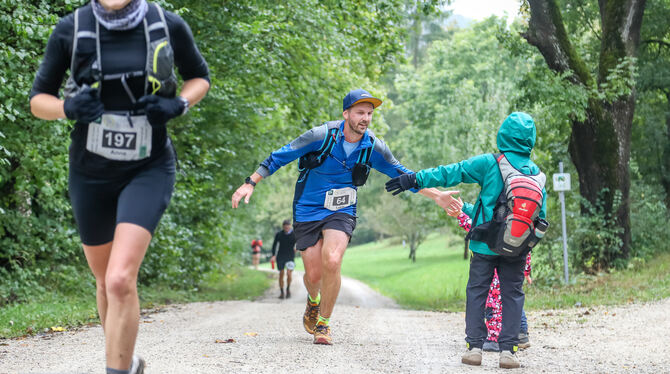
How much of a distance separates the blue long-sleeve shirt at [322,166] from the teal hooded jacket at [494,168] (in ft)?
3.64

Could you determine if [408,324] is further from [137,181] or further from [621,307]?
[137,181]

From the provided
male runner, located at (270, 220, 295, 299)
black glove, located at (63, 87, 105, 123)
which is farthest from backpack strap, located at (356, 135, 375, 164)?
male runner, located at (270, 220, 295, 299)

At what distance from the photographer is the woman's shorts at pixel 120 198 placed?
3.53m

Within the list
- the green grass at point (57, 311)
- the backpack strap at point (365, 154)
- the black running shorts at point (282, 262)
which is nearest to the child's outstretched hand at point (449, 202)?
the backpack strap at point (365, 154)

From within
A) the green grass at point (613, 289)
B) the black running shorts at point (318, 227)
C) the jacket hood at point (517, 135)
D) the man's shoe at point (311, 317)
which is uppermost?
the jacket hood at point (517, 135)

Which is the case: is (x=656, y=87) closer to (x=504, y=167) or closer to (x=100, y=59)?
(x=504, y=167)

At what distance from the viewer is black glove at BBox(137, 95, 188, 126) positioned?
3.48 m

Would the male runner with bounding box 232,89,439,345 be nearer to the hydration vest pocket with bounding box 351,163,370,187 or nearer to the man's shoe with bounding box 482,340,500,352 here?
the hydration vest pocket with bounding box 351,163,370,187

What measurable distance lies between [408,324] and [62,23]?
7.16 metres

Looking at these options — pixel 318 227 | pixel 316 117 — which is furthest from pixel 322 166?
pixel 316 117

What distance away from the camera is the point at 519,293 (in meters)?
5.78

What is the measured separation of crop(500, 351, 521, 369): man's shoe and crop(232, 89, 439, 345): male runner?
1.59 metres

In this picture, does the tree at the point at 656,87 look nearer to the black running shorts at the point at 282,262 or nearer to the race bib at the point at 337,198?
the black running shorts at the point at 282,262

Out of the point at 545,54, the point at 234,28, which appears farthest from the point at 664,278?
the point at 234,28
